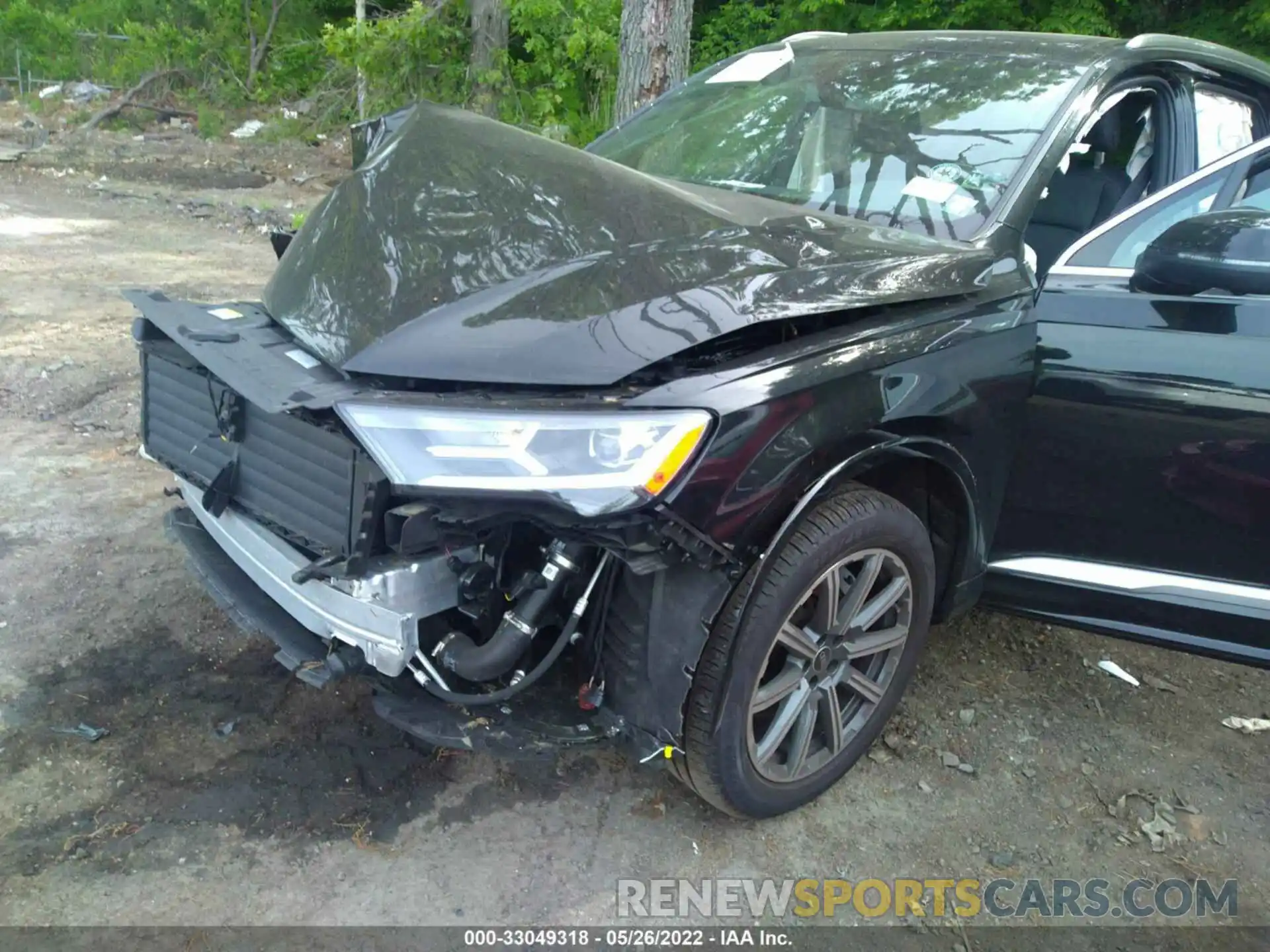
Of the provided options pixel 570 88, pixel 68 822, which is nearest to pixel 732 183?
pixel 68 822

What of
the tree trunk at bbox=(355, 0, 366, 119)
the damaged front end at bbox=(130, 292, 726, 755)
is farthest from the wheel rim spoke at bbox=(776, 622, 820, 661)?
the tree trunk at bbox=(355, 0, 366, 119)

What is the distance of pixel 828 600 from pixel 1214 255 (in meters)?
1.17

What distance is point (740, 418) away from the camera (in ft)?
6.64

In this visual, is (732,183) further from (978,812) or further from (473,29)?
(473,29)

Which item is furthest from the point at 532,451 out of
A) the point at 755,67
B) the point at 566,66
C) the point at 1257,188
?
the point at 566,66

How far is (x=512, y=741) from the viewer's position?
7.28 ft

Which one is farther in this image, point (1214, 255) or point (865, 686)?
point (865, 686)

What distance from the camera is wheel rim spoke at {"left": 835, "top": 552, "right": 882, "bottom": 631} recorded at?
2516 millimetres

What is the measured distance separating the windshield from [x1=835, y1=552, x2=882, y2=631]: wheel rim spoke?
35.3 inches

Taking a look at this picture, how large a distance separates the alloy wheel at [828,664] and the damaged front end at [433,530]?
36 centimetres

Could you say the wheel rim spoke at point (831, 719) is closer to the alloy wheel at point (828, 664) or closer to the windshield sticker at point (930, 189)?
the alloy wheel at point (828, 664)

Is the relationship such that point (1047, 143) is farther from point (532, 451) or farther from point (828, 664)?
point (532, 451)

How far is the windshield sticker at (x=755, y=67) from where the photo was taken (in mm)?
3697

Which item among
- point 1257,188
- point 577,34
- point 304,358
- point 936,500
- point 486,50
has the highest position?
point 577,34
